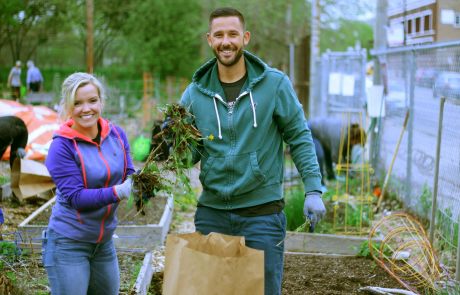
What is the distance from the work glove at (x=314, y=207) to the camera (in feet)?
11.1

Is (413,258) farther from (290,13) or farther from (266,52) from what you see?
(266,52)

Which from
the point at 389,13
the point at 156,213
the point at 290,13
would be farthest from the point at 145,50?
the point at 156,213

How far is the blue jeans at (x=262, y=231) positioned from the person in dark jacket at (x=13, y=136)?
194 inches

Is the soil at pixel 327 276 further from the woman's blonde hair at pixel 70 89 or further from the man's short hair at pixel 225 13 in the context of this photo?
the man's short hair at pixel 225 13

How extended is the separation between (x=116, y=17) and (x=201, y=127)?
37.4m

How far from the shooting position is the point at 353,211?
306 inches

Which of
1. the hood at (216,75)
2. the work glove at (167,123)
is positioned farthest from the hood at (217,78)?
the work glove at (167,123)

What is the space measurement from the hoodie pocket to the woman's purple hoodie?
1.69ft

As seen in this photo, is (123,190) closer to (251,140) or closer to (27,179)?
(251,140)

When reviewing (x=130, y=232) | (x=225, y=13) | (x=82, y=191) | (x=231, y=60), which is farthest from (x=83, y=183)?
(x=130, y=232)

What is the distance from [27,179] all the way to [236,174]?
207 inches

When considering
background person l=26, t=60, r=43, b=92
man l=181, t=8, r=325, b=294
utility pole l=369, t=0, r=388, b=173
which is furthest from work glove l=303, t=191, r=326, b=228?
background person l=26, t=60, r=43, b=92

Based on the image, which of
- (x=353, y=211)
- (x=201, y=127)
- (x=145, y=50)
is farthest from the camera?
(x=145, y=50)

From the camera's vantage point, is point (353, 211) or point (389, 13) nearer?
point (353, 211)
